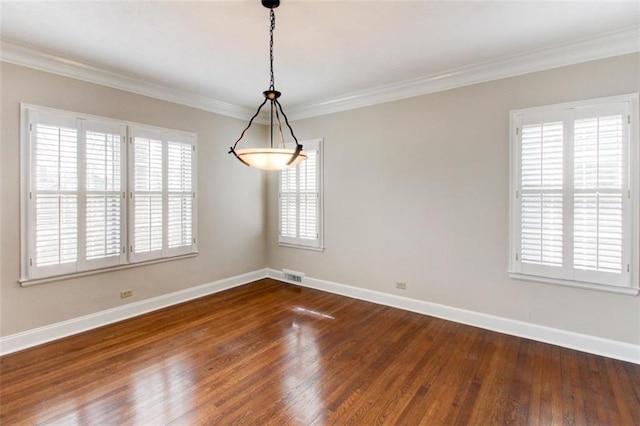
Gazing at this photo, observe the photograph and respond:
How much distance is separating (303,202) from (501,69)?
319 cm

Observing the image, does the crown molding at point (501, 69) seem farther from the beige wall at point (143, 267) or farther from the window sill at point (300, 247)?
the window sill at point (300, 247)

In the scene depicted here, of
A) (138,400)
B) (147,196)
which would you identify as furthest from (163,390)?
(147,196)

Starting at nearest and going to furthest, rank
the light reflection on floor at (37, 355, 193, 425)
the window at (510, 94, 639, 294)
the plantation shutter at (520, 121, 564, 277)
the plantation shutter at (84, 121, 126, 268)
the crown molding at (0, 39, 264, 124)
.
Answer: the light reflection on floor at (37, 355, 193, 425) < the window at (510, 94, 639, 294) < the crown molding at (0, 39, 264, 124) < the plantation shutter at (520, 121, 564, 277) < the plantation shutter at (84, 121, 126, 268)

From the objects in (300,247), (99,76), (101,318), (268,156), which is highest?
(99,76)

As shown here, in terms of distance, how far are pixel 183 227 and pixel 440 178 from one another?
11.7 ft

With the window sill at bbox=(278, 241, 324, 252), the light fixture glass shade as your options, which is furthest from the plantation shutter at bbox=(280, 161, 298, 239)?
the light fixture glass shade

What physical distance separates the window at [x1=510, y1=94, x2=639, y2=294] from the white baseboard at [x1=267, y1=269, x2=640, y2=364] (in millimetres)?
525

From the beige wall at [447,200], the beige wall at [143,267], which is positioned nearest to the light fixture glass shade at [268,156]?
the beige wall at [447,200]

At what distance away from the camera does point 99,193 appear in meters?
3.59

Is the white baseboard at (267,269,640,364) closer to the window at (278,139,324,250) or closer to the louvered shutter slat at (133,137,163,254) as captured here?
the window at (278,139,324,250)

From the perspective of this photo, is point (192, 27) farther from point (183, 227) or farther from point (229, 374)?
point (229, 374)

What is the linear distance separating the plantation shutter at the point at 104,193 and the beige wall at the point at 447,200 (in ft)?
9.02

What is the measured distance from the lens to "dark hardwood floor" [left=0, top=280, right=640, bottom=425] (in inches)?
85.2

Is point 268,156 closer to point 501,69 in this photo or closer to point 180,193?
point 180,193
